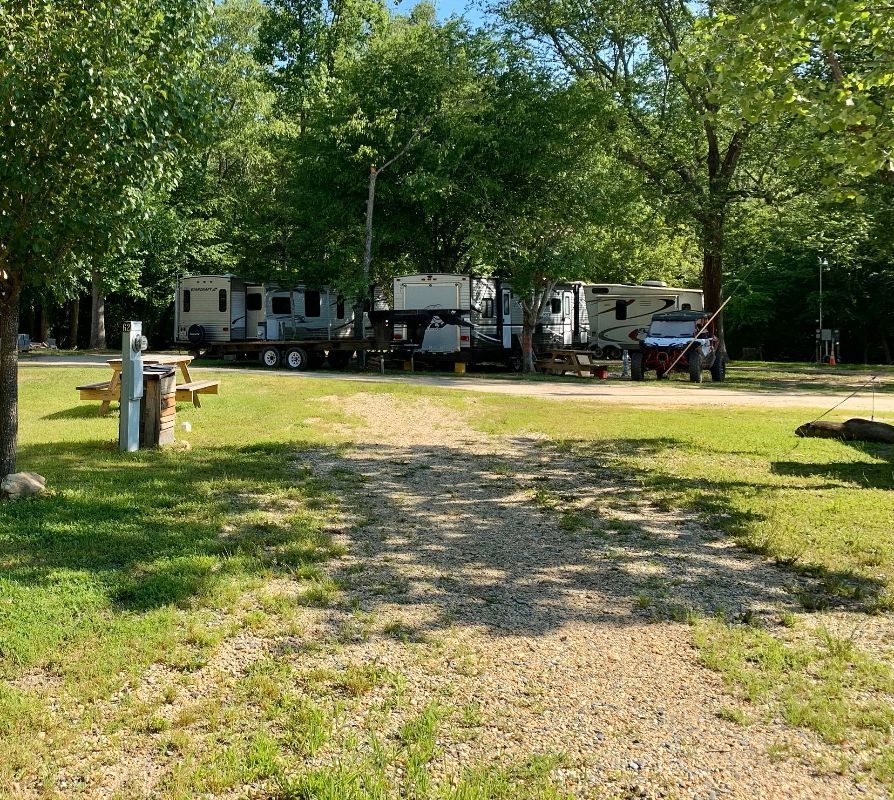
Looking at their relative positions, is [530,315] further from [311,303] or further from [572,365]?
[311,303]

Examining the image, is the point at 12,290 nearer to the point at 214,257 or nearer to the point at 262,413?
the point at 262,413

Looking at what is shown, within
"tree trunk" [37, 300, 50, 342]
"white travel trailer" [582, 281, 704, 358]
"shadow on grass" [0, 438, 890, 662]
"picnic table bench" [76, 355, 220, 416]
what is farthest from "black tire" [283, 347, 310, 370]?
"shadow on grass" [0, 438, 890, 662]

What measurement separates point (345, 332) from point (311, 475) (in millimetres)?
20932

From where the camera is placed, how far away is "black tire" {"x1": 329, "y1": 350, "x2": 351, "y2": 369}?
26.5 meters

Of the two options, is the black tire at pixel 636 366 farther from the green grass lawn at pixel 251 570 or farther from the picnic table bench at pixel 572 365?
the green grass lawn at pixel 251 570

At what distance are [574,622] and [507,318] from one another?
21.3 meters

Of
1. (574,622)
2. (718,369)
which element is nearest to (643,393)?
(718,369)

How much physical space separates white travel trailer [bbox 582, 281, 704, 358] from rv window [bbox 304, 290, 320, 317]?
8.98m

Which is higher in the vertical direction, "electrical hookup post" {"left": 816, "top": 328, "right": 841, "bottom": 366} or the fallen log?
"electrical hookup post" {"left": 816, "top": 328, "right": 841, "bottom": 366}

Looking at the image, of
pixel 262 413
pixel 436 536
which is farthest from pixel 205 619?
pixel 262 413

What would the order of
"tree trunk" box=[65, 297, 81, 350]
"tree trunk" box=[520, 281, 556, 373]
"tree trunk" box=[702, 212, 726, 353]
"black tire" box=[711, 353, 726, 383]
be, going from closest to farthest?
"black tire" box=[711, 353, 726, 383] < "tree trunk" box=[520, 281, 556, 373] < "tree trunk" box=[702, 212, 726, 353] < "tree trunk" box=[65, 297, 81, 350]

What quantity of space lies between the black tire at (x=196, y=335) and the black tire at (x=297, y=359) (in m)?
3.13

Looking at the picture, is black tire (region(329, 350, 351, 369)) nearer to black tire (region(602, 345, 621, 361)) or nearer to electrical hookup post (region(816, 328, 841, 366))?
black tire (region(602, 345, 621, 361))

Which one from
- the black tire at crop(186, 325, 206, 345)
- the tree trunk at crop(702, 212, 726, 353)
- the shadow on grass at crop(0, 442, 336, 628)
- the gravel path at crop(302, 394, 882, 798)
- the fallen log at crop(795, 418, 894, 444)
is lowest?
the gravel path at crop(302, 394, 882, 798)
